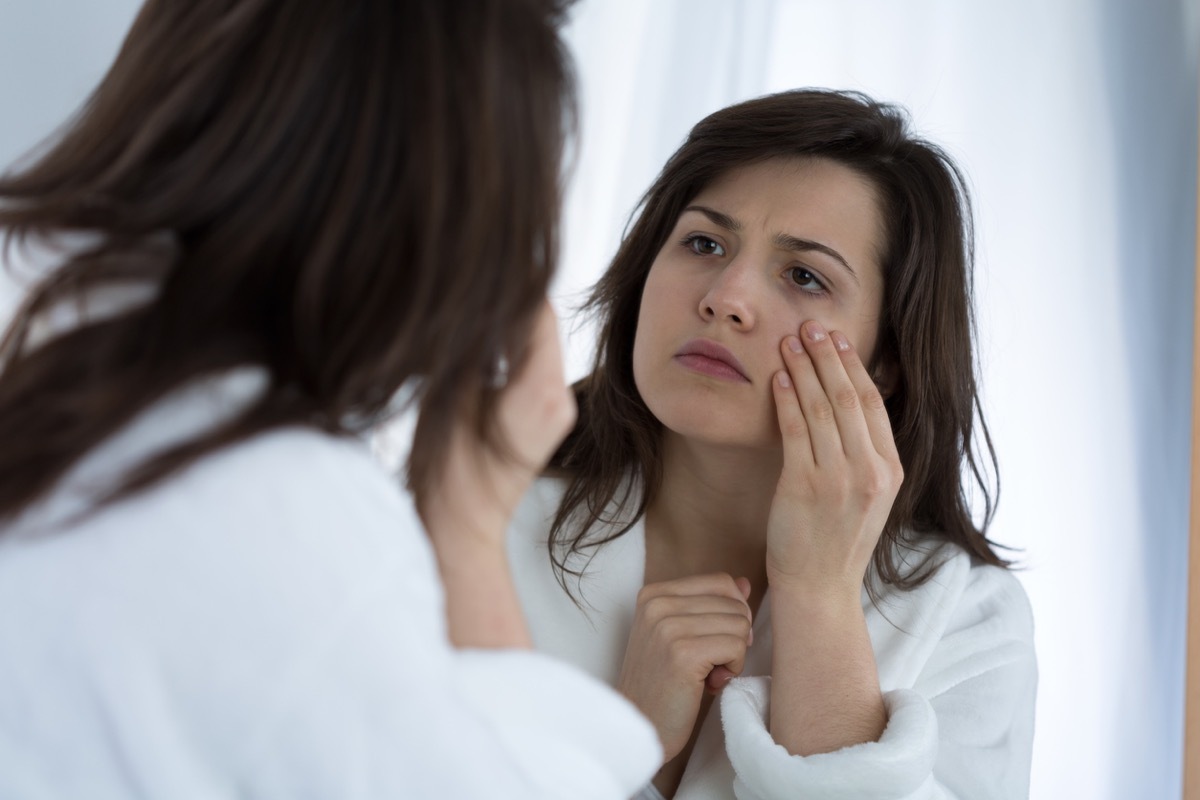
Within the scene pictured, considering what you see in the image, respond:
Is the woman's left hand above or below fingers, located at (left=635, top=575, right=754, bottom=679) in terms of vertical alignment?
above

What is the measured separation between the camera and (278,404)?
62cm

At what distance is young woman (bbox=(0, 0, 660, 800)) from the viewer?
58 centimetres

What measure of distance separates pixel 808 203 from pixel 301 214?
2.63ft

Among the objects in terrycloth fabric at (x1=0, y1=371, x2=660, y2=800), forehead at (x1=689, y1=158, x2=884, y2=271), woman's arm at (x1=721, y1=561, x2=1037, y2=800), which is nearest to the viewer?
terrycloth fabric at (x1=0, y1=371, x2=660, y2=800)

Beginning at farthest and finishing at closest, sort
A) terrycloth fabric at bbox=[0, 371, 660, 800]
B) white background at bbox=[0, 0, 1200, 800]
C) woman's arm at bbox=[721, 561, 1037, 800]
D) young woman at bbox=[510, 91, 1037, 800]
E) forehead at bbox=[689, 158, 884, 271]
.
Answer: white background at bbox=[0, 0, 1200, 800] → forehead at bbox=[689, 158, 884, 271] → young woman at bbox=[510, 91, 1037, 800] → woman's arm at bbox=[721, 561, 1037, 800] → terrycloth fabric at bbox=[0, 371, 660, 800]

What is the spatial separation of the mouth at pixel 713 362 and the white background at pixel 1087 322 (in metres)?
0.61

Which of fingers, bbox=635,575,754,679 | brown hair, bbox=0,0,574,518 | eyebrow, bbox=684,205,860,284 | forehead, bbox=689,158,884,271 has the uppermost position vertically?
brown hair, bbox=0,0,574,518

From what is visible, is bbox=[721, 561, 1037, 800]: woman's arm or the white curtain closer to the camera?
bbox=[721, 561, 1037, 800]: woman's arm

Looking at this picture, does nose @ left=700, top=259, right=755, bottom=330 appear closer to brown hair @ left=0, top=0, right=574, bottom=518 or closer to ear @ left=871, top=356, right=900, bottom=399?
ear @ left=871, top=356, right=900, bottom=399

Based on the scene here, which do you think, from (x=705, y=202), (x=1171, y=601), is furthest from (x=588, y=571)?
(x=1171, y=601)


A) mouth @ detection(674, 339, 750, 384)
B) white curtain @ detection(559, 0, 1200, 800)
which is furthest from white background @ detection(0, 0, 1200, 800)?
mouth @ detection(674, 339, 750, 384)

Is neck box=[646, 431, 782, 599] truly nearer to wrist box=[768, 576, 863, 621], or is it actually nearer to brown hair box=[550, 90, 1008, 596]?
brown hair box=[550, 90, 1008, 596]

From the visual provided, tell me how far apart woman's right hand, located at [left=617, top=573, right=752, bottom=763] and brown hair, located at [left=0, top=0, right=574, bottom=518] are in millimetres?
623

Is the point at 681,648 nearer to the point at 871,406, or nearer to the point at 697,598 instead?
the point at 697,598
